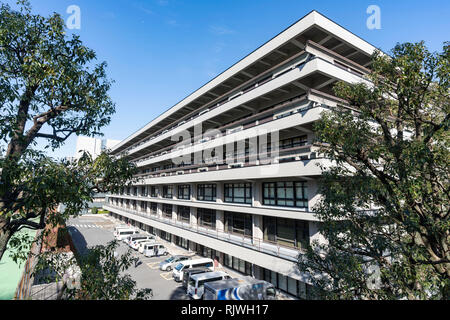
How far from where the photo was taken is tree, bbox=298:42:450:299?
5.90 metres

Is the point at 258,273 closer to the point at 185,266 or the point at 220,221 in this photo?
the point at 220,221

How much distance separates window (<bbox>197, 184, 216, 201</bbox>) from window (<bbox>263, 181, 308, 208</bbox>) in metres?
8.45

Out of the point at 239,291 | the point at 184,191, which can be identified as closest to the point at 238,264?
the point at 239,291

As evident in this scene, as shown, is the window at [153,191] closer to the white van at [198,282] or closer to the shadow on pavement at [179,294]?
the shadow on pavement at [179,294]

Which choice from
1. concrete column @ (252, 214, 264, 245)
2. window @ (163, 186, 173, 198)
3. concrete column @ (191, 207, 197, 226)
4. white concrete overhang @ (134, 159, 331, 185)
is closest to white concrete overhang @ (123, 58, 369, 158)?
white concrete overhang @ (134, 159, 331, 185)

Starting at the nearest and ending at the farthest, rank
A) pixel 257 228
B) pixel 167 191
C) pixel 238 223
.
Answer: pixel 257 228 → pixel 238 223 → pixel 167 191

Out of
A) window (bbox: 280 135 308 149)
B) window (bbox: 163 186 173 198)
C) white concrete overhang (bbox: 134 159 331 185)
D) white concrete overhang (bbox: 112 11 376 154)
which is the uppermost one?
white concrete overhang (bbox: 112 11 376 154)

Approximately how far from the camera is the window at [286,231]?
15641 mm

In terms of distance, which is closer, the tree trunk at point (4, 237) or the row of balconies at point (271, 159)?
the tree trunk at point (4, 237)

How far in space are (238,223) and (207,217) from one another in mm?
5910

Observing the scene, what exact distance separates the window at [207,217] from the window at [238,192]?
3.92 metres

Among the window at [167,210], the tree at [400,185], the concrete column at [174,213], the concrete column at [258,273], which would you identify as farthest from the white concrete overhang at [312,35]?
the window at [167,210]

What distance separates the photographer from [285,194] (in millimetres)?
16812

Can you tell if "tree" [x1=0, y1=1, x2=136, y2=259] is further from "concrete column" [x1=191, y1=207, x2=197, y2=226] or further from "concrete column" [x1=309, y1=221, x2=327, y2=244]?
"concrete column" [x1=191, y1=207, x2=197, y2=226]
